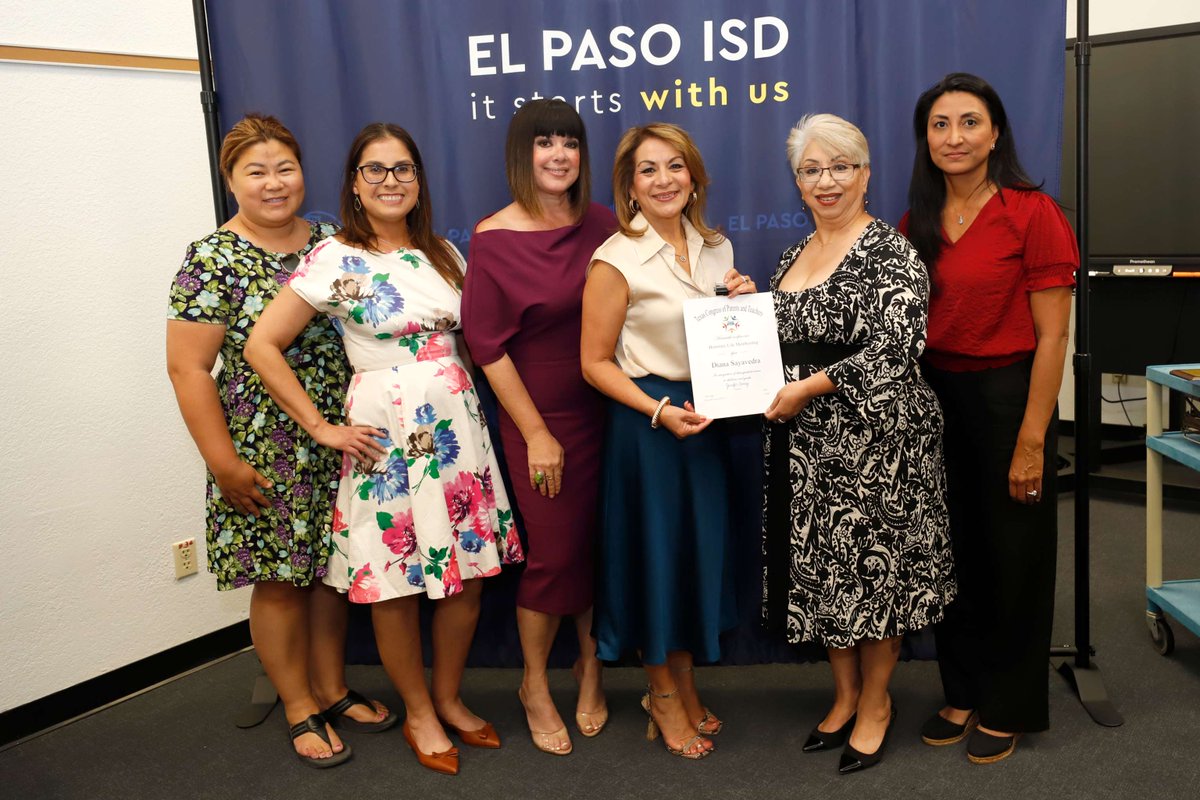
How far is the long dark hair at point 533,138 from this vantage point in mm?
2346

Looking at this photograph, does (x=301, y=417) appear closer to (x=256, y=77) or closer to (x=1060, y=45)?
(x=256, y=77)

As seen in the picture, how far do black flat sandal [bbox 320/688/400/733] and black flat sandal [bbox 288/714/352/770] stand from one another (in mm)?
92

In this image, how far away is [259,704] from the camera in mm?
2912

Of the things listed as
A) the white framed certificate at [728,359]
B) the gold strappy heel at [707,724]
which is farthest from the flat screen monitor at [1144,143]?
the gold strappy heel at [707,724]

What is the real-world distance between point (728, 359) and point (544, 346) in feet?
1.63

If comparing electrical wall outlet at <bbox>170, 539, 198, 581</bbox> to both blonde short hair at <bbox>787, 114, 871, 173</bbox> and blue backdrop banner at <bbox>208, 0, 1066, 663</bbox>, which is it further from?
blonde short hair at <bbox>787, 114, 871, 173</bbox>

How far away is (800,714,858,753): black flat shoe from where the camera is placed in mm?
2525

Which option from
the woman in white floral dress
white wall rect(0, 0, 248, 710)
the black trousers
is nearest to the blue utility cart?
the black trousers

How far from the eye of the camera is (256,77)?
282 cm

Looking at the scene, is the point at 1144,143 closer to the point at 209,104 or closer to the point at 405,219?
the point at 405,219

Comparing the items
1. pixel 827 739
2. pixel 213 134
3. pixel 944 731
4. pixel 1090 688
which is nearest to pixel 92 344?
pixel 213 134

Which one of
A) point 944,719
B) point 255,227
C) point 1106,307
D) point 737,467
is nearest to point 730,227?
point 737,467

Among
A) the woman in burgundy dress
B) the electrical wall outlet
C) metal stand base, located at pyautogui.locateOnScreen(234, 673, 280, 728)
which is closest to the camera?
the woman in burgundy dress

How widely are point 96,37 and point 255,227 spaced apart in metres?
0.99
